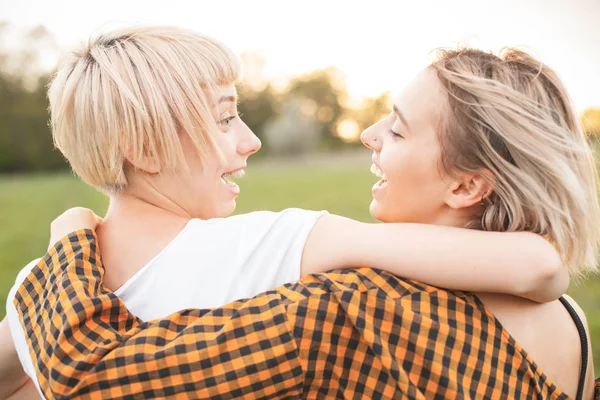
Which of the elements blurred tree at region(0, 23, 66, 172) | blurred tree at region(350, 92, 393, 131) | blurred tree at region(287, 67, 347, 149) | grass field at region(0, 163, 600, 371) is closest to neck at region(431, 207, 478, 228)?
grass field at region(0, 163, 600, 371)

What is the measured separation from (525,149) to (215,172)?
1049 mm

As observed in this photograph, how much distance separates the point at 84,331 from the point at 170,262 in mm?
303

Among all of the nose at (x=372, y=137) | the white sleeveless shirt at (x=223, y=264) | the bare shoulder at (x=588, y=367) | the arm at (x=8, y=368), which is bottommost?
the arm at (x=8, y=368)

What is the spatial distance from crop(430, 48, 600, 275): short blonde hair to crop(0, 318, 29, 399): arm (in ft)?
5.31

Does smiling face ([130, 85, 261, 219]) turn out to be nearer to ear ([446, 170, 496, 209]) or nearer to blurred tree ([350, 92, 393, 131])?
ear ([446, 170, 496, 209])

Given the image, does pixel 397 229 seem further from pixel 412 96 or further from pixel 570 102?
pixel 570 102

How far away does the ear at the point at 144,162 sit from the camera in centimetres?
209

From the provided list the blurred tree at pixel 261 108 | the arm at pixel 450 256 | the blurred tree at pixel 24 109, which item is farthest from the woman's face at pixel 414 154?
the blurred tree at pixel 261 108

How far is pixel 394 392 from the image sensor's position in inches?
63.4

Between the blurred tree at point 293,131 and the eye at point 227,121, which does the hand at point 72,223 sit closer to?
the eye at point 227,121

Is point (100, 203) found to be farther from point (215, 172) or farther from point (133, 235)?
point (133, 235)

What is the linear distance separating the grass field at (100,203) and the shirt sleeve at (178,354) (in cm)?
388

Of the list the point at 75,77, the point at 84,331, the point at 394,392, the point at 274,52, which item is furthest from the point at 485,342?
the point at 274,52

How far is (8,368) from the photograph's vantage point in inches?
88.7
